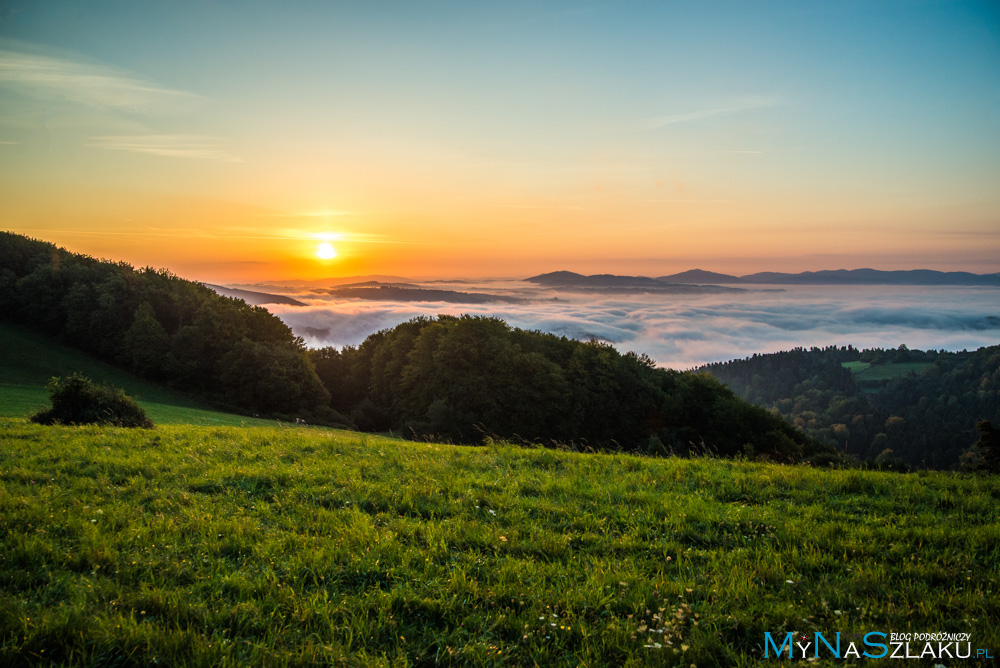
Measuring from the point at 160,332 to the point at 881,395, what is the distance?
449ft

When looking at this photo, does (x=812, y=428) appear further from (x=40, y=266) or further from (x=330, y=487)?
(x=40, y=266)

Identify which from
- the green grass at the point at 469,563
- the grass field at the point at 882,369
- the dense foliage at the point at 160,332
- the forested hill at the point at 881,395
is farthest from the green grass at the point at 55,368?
the grass field at the point at 882,369

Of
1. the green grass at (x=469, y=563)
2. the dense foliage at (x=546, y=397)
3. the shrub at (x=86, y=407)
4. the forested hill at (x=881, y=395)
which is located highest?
the green grass at (x=469, y=563)

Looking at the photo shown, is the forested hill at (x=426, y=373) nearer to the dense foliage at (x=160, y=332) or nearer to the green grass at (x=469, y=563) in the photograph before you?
the dense foliage at (x=160, y=332)

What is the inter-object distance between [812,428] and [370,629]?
11705 cm

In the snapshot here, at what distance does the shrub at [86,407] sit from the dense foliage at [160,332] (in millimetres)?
33398

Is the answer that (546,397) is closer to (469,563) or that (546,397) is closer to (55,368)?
(469,563)

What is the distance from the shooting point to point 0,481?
7.26 m

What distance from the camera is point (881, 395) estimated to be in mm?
114000

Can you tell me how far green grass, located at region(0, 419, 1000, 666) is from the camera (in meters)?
3.88

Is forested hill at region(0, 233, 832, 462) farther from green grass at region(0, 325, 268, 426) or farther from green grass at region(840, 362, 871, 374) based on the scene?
green grass at region(840, 362, 871, 374)

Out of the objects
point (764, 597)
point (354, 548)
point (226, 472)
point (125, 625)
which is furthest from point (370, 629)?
point (226, 472)

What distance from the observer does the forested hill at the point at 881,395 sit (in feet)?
287

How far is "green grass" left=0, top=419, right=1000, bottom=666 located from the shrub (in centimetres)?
727
